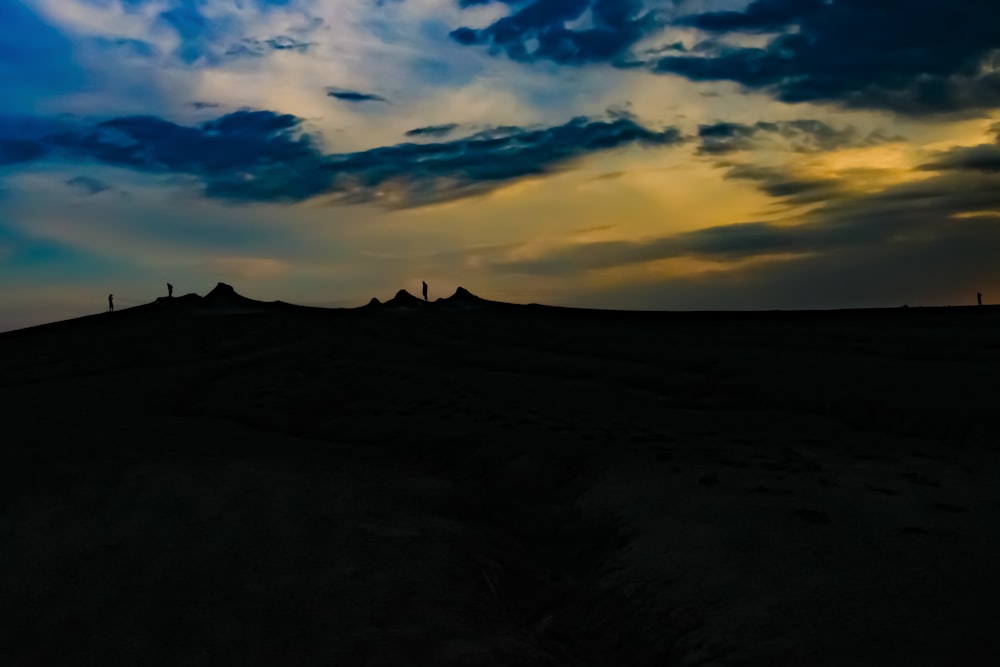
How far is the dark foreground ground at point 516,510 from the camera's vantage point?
313cm

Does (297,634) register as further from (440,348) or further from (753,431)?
(440,348)

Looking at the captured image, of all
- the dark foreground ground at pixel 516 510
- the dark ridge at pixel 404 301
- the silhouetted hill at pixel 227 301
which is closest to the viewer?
the dark foreground ground at pixel 516 510

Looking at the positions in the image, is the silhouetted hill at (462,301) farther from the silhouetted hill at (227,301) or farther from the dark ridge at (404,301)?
the silhouetted hill at (227,301)

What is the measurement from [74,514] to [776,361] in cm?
592

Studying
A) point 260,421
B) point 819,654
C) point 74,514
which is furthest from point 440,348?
point 819,654

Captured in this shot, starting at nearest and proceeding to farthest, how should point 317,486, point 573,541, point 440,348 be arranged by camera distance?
1. point 573,541
2. point 317,486
3. point 440,348

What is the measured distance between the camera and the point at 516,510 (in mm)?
4840

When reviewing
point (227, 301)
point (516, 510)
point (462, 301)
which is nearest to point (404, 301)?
point (462, 301)

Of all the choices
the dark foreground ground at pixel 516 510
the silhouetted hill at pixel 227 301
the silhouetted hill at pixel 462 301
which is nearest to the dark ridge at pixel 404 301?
the silhouetted hill at pixel 462 301

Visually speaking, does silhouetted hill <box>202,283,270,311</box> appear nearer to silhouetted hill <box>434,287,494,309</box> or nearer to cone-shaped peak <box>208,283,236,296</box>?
cone-shaped peak <box>208,283,236,296</box>

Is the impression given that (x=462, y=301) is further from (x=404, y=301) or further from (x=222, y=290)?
(x=222, y=290)

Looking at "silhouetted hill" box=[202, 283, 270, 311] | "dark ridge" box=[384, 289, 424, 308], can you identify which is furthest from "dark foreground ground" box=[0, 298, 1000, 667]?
"dark ridge" box=[384, 289, 424, 308]

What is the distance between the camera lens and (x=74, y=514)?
4.41 m

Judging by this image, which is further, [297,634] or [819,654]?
[297,634]
